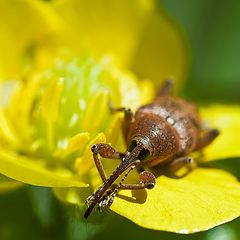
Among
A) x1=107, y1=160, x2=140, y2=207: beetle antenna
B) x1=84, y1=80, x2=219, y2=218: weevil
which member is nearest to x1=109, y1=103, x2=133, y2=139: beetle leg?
x1=84, y1=80, x2=219, y2=218: weevil

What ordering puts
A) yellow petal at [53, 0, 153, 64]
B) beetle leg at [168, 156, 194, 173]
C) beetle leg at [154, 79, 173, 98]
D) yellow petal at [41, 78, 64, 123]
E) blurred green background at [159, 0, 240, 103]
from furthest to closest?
1. blurred green background at [159, 0, 240, 103]
2. yellow petal at [53, 0, 153, 64]
3. beetle leg at [154, 79, 173, 98]
4. yellow petal at [41, 78, 64, 123]
5. beetle leg at [168, 156, 194, 173]

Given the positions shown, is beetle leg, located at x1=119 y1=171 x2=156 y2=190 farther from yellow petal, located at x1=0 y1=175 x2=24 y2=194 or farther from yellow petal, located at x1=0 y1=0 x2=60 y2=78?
yellow petal, located at x1=0 y1=0 x2=60 y2=78

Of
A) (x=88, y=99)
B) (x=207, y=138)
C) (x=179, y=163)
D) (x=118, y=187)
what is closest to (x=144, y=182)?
(x=118, y=187)

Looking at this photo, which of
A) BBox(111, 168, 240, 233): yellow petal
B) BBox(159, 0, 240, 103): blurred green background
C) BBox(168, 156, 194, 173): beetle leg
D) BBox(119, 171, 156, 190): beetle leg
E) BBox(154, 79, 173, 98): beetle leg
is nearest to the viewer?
BBox(111, 168, 240, 233): yellow petal

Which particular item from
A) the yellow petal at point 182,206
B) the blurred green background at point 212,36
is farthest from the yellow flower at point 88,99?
the blurred green background at point 212,36

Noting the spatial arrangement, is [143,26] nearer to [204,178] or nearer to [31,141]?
[31,141]

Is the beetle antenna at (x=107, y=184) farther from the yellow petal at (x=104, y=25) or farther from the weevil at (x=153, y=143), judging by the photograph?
the yellow petal at (x=104, y=25)
